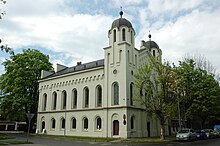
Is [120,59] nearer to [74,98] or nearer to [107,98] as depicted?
[107,98]

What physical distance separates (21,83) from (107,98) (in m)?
21.1

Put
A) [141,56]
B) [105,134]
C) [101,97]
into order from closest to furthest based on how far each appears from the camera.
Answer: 1. [105,134]
2. [101,97]
3. [141,56]

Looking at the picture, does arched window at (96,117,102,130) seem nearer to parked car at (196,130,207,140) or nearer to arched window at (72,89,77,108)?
arched window at (72,89,77,108)

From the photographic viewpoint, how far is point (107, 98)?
38281 mm

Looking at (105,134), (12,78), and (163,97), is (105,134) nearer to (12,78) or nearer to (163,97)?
(163,97)

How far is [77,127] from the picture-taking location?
41906mm

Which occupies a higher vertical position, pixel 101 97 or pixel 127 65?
pixel 127 65

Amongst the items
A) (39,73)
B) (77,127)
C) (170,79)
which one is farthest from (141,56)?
(39,73)

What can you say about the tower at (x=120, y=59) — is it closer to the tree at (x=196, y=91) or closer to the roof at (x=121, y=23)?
the roof at (x=121, y=23)

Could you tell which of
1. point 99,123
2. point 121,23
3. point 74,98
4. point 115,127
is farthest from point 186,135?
point 74,98

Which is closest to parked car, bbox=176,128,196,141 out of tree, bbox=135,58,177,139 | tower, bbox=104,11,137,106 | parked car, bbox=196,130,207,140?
tree, bbox=135,58,177,139

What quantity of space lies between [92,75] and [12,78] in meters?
19.1

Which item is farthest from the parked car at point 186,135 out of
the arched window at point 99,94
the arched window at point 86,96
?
the arched window at point 86,96

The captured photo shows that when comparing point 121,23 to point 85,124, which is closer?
point 121,23
